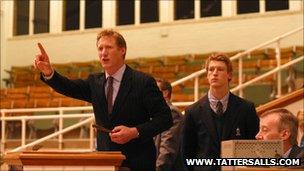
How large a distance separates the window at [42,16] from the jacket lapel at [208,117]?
12096 millimetres

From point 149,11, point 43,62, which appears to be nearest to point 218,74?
point 43,62

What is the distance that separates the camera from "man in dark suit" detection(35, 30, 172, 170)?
2.80 metres

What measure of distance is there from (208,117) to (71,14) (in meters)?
11.9

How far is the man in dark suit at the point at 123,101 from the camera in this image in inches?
110

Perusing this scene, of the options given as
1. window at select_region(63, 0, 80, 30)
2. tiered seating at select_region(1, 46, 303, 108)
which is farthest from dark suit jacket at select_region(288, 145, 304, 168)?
window at select_region(63, 0, 80, 30)

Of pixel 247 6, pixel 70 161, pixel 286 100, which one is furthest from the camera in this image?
pixel 247 6

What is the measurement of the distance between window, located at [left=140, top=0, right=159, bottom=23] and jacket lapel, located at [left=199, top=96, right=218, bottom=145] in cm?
1047

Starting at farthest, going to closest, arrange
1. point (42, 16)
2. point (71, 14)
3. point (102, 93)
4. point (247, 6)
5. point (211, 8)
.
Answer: point (42, 16) < point (71, 14) < point (211, 8) < point (247, 6) < point (102, 93)

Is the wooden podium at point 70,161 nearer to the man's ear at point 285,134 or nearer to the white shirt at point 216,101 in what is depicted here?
the man's ear at point 285,134

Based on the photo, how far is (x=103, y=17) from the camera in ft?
46.1

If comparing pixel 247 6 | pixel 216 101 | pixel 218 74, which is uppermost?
pixel 247 6

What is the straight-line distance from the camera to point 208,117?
10.4 ft

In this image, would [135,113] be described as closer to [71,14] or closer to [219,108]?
[219,108]

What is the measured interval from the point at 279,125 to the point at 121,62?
33.7 inches
